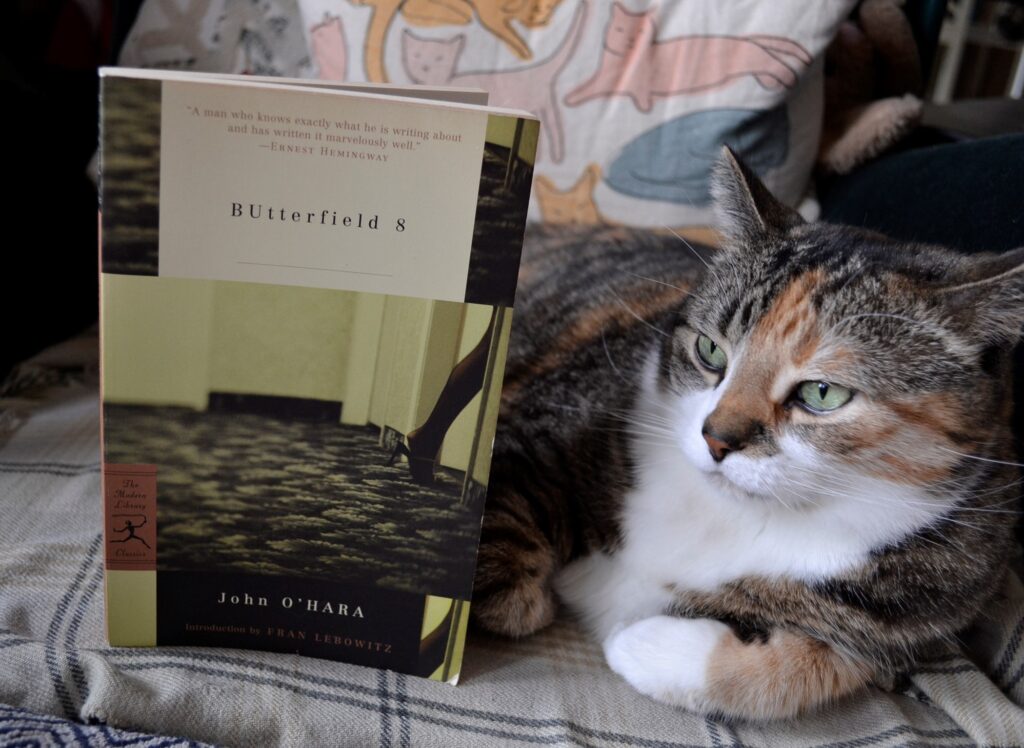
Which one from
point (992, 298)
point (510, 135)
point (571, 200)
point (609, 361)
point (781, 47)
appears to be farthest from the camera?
point (571, 200)

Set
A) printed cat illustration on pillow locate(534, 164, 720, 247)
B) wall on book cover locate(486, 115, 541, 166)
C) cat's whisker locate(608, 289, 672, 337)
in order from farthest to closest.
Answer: printed cat illustration on pillow locate(534, 164, 720, 247) → cat's whisker locate(608, 289, 672, 337) → wall on book cover locate(486, 115, 541, 166)

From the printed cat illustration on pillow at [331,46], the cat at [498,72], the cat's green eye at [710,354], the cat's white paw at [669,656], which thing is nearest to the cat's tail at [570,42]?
the cat at [498,72]

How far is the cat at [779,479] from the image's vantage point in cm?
69

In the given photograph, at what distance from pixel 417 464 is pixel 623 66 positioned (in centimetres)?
78

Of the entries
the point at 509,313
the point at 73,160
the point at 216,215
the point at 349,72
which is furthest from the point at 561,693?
the point at 73,160

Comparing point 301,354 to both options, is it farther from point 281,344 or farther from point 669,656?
point 669,656

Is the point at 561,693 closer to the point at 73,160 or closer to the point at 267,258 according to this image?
the point at 267,258

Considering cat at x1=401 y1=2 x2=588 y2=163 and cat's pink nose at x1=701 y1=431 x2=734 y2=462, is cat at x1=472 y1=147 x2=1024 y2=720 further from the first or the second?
cat at x1=401 y1=2 x2=588 y2=163

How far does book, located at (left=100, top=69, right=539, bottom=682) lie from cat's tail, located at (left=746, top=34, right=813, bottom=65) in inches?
26.6

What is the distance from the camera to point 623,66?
47.2 inches

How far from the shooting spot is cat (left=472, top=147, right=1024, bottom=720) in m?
0.69

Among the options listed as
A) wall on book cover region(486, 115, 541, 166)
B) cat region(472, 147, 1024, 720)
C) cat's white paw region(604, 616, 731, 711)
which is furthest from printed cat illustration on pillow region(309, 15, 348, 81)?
cat's white paw region(604, 616, 731, 711)

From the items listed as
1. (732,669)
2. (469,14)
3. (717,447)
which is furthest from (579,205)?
(732,669)

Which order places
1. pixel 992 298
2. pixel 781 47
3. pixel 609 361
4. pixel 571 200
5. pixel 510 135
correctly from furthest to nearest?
pixel 571 200 < pixel 781 47 < pixel 609 361 < pixel 992 298 < pixel 510 135
